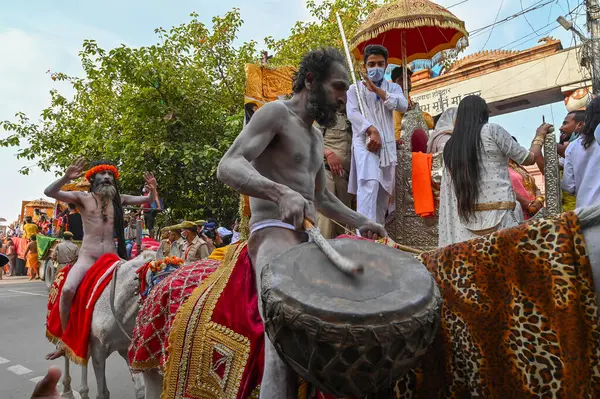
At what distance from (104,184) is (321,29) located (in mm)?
12667

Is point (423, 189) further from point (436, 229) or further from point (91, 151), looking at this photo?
point (91, 151)

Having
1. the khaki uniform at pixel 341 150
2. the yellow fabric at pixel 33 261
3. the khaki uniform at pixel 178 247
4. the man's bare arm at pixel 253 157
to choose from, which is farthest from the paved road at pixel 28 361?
the yellow fabric at pixel 33 261

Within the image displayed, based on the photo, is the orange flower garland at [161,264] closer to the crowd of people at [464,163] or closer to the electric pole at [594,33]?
the crowd of people at [464,163]

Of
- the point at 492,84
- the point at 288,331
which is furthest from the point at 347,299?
the point at 492,84

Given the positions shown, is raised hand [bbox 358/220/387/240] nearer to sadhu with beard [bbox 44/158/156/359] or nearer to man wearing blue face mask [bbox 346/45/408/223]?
man wearing blue face mask [bbox 346/45/408/223]

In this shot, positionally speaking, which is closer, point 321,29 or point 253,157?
point 253,157

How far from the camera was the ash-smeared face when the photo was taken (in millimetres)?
5109

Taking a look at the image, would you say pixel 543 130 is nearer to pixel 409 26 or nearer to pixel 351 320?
pixel 409 26

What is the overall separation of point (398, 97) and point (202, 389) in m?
3.63

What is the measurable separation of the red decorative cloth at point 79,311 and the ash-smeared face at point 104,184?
68 cm

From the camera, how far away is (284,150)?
88.4 inches

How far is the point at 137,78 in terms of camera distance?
11992 millimetres

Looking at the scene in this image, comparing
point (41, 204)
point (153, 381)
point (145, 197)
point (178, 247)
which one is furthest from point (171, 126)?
point (41, 204)

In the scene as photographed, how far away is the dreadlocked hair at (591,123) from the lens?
3705 mm
